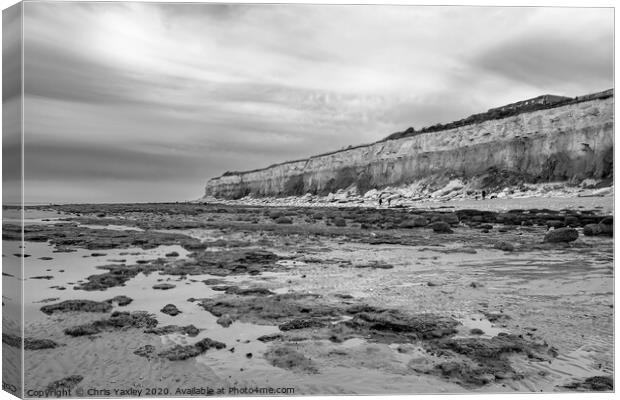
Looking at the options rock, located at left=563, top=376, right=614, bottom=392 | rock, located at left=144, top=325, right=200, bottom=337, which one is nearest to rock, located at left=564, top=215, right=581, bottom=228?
rock, located at left=563, top=376, right=614, bottom=392

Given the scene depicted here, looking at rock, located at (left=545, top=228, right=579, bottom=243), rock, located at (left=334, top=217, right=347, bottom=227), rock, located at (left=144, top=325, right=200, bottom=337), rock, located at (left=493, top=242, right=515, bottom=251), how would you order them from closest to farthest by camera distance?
rock, located at (left=144, top=325, right=200, bottom=337)
rock, located at (left=545, top=228, right=579, bottom=243)
rock, located at (left=493, top=242, right=515, bottom=251)
rock, located at (left=334, top=217, right=347, bottom=227)

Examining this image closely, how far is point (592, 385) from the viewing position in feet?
12.9

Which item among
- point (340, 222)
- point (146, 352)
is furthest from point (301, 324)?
point (340, 222)

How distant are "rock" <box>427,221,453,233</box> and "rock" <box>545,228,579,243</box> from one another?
150 cm

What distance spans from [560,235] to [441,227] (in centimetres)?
186

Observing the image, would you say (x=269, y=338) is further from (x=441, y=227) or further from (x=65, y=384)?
(x=441, y=227)

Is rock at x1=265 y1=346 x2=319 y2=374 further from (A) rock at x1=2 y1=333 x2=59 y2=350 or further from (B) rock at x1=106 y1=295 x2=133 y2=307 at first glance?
(A) rock at x1=2 y1=333 x2=59 y2=350

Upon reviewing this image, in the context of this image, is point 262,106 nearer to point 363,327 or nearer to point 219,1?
point 219,1

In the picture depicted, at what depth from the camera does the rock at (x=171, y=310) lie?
4.06m

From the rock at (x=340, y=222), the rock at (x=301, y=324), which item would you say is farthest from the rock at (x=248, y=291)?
the rock at (x=340, y=222)

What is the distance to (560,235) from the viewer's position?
5.32m

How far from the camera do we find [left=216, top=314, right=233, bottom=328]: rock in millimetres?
3934

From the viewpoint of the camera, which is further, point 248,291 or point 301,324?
point 248,291

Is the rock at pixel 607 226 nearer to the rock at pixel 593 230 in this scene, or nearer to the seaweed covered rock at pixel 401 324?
the rock at pixel 593 230
